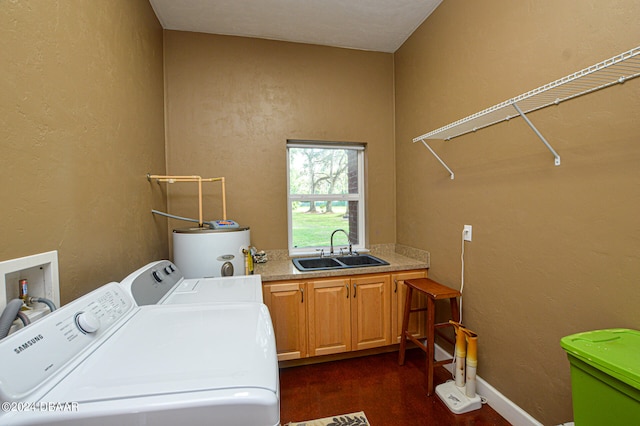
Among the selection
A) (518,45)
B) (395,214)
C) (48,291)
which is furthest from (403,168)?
(48,291)

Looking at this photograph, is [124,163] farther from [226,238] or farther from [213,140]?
[213,140]

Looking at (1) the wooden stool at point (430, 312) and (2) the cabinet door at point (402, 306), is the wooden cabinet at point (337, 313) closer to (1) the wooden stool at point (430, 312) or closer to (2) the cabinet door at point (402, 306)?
(2) the cabinet door at point (402, 306)

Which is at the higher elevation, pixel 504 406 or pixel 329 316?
pixel 329 316

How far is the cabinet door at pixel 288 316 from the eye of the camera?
207 cm

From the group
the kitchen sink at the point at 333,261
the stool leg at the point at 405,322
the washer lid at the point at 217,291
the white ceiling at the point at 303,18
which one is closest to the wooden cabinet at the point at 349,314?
the stool leg at the point at 405,322

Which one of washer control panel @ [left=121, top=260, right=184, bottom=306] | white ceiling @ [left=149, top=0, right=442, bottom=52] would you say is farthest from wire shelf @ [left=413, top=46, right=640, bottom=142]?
washer control panel @ [left=121, top=260, right=184, bottom=306]

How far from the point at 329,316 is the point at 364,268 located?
485 millimetres

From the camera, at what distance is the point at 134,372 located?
2.00 ft

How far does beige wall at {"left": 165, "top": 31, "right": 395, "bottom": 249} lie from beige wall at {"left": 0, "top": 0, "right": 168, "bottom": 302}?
551mm

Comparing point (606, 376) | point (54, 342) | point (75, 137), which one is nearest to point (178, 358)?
point (54, 342)

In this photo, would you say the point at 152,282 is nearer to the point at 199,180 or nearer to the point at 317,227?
the point at 199,180

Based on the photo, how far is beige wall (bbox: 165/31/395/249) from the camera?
7.83 feet

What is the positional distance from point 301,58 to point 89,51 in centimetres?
183

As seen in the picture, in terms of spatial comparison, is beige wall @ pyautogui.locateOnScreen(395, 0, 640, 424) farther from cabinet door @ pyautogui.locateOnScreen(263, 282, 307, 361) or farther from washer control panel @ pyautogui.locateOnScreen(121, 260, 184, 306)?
washer control panel @ pyautogui.locateOnScreen(121, 260, 184, 306)
